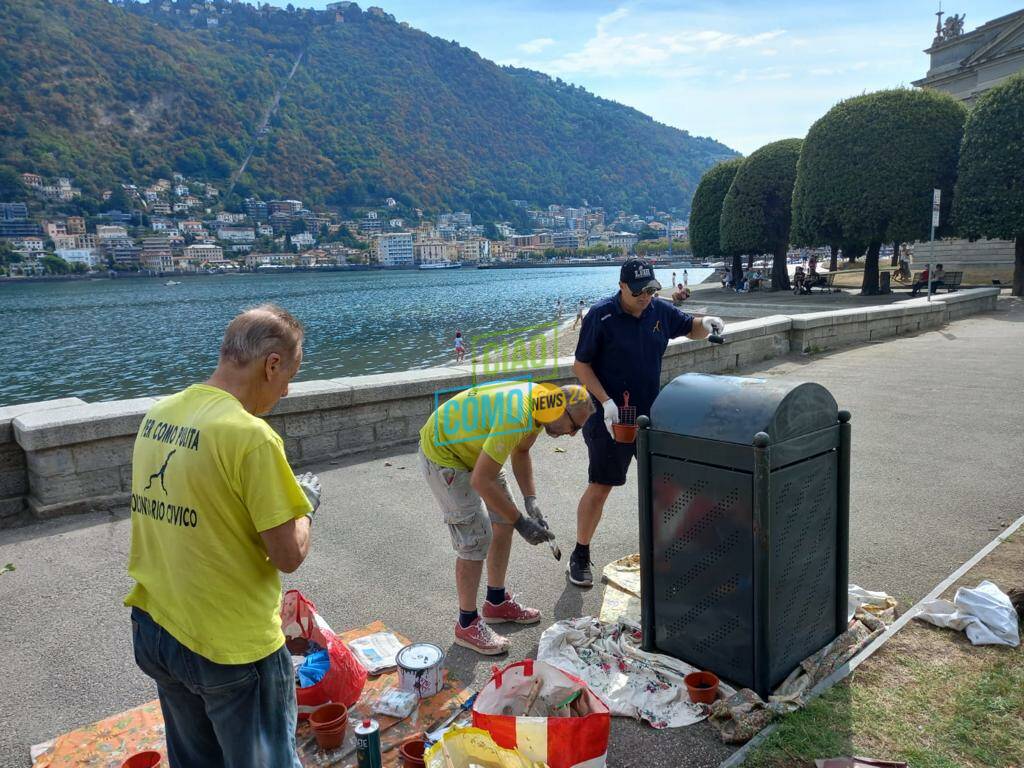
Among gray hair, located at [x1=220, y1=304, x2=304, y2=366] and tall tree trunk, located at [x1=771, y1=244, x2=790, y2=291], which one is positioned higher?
gray hair, located at [x1=220, y1=304, x2=304, y2=366]

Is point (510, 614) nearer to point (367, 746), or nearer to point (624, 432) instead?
point (624, 432)

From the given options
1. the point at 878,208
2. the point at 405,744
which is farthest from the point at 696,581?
the point at 878,208

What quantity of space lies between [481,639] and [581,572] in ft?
3.25

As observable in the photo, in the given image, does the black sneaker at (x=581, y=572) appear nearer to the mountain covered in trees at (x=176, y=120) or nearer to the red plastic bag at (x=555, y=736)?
the red plastic bag at (x=555, y=736)

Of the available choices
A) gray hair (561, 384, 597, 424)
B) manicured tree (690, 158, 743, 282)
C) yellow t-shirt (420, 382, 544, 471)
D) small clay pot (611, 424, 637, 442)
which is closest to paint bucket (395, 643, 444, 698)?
yellow t-shirt (420, 382, 544, 471)

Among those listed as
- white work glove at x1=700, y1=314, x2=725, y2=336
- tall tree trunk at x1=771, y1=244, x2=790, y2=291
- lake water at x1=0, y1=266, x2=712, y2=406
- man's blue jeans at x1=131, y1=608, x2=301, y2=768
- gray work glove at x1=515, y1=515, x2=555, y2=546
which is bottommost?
lake water at x1=0, y1=266, x2=712, y2=406

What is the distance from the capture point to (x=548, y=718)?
2.57 metres

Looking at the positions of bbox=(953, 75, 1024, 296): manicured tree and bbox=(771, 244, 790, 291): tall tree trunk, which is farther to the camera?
bbox=(771, 244, 790, 291): tall tree trunk

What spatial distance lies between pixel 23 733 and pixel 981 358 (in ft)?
46.1

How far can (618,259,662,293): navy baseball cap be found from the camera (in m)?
4.21

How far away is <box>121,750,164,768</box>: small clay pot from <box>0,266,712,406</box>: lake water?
35.3 ft

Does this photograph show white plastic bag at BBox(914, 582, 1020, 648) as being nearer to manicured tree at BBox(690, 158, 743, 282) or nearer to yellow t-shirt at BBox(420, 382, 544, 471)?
yellow t-shirt at BBox(420, 382, 544, 471)

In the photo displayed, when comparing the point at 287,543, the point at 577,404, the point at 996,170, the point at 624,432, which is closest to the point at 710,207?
the point at 996,170

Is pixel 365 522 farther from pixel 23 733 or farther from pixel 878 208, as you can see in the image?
pixel 878 208
